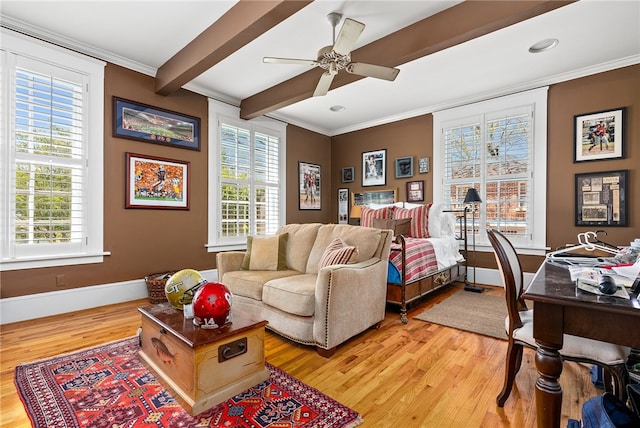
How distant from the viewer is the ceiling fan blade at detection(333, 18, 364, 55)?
2.21 metres

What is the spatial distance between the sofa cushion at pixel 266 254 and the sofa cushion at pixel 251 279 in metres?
0.08

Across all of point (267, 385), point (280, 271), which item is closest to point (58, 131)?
point (280, 271)

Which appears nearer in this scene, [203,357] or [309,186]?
[203,357]

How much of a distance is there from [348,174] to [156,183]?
350 cm

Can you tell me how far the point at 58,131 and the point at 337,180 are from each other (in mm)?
4399

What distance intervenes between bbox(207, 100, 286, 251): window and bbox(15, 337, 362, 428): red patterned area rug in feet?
8.02

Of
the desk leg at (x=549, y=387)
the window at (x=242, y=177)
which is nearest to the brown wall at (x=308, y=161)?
the window at (x=242, y=177)

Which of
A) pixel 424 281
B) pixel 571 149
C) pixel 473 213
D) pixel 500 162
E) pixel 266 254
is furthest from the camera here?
pixel 473 213

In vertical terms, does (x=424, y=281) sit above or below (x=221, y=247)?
below

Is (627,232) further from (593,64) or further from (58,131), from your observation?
(58,131)

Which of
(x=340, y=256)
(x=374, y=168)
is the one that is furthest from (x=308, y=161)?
(x=340, y=256)

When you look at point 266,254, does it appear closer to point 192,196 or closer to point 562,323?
point 192,196

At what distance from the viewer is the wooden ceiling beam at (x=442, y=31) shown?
2.18 metres

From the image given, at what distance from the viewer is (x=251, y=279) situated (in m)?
2.67
